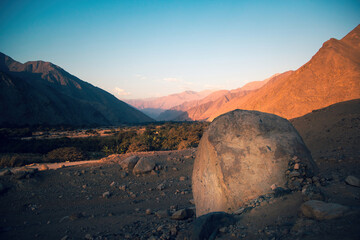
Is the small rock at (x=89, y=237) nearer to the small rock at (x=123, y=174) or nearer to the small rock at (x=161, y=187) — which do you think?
the small rock at (x=161, y=187)

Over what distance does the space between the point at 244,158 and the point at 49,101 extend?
57086 mm

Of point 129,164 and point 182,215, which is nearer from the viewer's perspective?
point 182,215

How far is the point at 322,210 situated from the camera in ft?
7.25

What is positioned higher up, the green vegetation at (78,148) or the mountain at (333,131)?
the mountain at (333,131)

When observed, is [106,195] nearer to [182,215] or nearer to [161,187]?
[161,187]

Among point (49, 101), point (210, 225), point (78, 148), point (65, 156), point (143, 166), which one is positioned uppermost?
point (49, 101)

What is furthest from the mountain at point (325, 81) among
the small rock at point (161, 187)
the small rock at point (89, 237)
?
the small rock at point (89, 237)

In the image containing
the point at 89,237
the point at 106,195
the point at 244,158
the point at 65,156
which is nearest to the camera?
the point at 244,158

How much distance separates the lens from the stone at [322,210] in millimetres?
2123

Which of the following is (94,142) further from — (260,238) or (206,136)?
(260,238)

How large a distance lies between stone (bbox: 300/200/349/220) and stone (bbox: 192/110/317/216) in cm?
88

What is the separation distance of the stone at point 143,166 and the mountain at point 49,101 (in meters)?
40.7

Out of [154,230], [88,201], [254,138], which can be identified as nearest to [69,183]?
[88,201]

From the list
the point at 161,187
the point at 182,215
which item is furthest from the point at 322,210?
the point at 161,187
